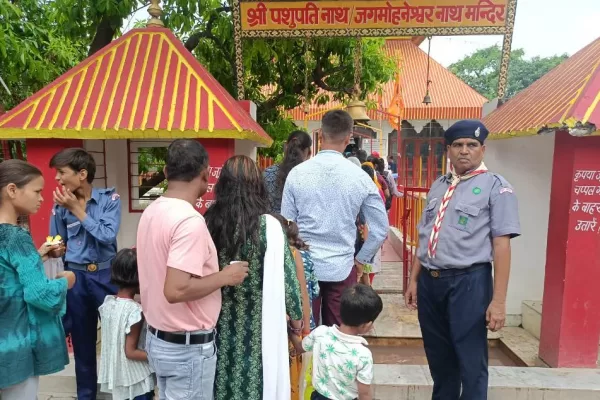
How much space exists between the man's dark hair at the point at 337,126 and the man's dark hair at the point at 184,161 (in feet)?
3.62

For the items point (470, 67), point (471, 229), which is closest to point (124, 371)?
point (471, 229)

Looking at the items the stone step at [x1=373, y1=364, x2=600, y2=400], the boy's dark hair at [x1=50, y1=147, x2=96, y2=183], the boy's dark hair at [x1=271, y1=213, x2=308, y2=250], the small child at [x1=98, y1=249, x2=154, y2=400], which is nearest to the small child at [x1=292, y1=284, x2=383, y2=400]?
the boy's dark hair at [x1=271, y1=213, x2=308, y2=250]

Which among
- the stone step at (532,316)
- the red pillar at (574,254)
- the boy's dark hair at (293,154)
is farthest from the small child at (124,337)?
the stone step at (532,316)

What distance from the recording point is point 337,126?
2801 mm

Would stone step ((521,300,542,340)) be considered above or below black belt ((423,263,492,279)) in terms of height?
below

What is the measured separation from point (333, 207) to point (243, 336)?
1.00 meters

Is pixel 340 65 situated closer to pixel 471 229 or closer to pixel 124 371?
pixel 471 229

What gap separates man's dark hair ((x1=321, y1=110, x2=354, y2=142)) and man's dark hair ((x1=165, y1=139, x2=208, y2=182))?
3.62 feet

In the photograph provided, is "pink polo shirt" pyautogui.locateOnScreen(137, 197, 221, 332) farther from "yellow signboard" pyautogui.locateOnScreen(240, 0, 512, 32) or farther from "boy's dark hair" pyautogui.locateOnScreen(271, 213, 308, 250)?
"yellow signboard" pyautogui.locateOnScreen(240, 0, 512, 32)

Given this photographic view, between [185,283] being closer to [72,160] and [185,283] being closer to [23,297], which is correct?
[23,297]

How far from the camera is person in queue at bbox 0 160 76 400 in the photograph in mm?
1969

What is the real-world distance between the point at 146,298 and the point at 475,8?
14.6ft

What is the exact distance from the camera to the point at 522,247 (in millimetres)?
4680

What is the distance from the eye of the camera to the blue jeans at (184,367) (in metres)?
1.93
